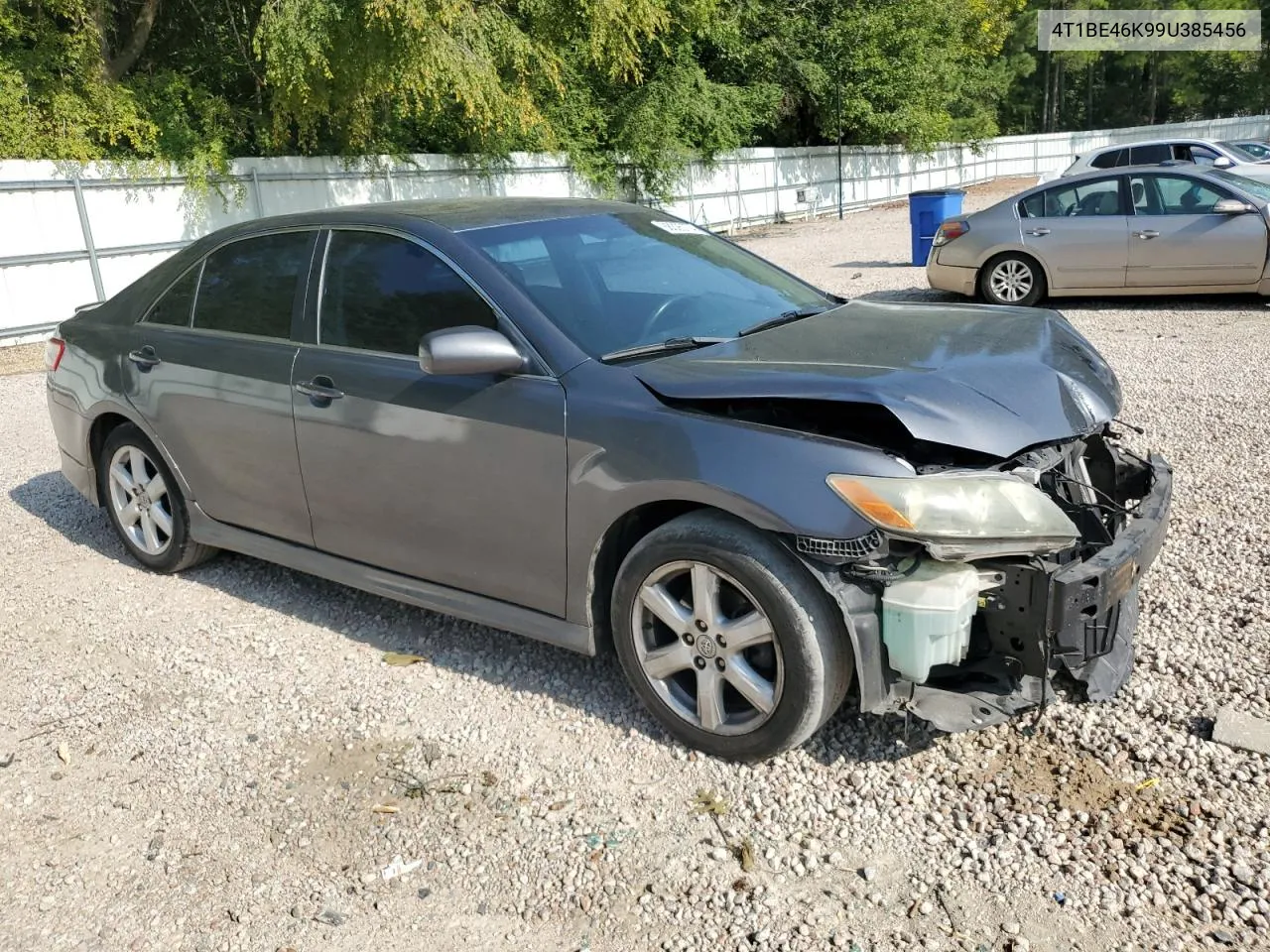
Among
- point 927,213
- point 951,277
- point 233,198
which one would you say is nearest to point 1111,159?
point 927,213

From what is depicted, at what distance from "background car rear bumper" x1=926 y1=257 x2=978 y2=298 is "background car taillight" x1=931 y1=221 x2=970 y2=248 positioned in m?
0.14

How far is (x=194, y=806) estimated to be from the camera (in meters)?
3.39

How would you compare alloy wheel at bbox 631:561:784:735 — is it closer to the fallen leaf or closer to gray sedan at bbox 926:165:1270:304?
the fallen leaf

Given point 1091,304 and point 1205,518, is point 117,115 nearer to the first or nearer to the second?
point 1091,304

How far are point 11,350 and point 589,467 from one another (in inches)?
520

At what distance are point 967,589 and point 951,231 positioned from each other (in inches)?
377

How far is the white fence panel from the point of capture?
1420 centimetres

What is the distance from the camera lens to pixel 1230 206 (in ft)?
33.4

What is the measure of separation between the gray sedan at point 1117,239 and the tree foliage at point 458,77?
8.56m

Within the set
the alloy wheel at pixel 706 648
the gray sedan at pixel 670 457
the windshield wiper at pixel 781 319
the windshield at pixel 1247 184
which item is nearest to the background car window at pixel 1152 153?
the windshield at pixel 1247 184

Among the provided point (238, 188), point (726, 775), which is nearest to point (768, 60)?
point (238, 188)

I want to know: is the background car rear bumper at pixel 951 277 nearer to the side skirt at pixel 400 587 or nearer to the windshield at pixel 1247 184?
the windshield at pixel 1247 184

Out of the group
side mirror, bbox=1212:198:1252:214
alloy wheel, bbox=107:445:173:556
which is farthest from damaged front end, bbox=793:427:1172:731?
side mirror, bbox=1212:198:1252:214

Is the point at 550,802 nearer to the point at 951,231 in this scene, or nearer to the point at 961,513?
the point at 961,513
